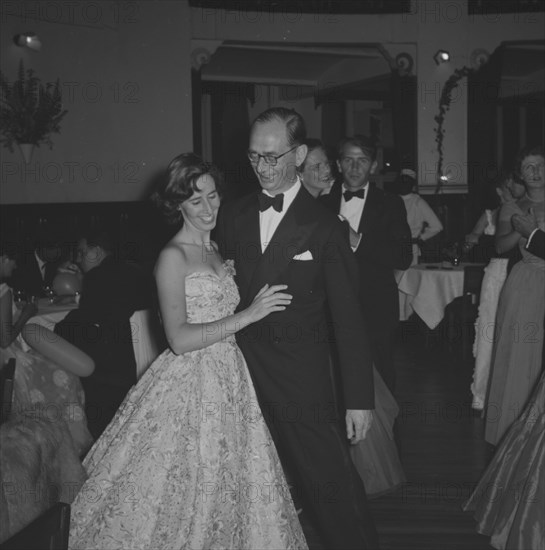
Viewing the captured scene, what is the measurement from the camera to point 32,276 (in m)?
5.70

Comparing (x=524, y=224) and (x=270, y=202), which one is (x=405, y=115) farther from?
(x=270, y=202)

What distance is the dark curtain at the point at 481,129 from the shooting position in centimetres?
891

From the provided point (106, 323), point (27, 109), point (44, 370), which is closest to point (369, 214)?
point (106, 323)

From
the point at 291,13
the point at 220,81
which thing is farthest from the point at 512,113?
the point at 291,13

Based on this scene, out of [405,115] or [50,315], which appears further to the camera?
[405,115]

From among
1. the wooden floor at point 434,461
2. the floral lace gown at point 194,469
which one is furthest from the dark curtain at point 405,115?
the floral lace gown at point 194,469

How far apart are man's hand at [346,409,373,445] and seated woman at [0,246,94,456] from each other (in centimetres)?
154

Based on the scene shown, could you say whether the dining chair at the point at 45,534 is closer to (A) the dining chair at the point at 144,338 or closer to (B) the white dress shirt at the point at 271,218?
(B) the white dress shirt at the point at 271,218

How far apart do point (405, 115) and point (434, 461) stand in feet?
19.2

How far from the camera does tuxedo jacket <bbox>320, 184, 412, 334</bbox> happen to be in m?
3.67

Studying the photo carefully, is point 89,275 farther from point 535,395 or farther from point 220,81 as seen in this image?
point 220,81

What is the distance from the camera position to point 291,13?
344 inches

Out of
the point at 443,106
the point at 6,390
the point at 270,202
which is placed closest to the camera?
the point at 270,202

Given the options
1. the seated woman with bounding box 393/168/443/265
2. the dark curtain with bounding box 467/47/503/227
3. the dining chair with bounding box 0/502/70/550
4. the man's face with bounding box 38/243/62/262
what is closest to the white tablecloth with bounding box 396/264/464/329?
the seated woman with bounding box 393/168/443/265
